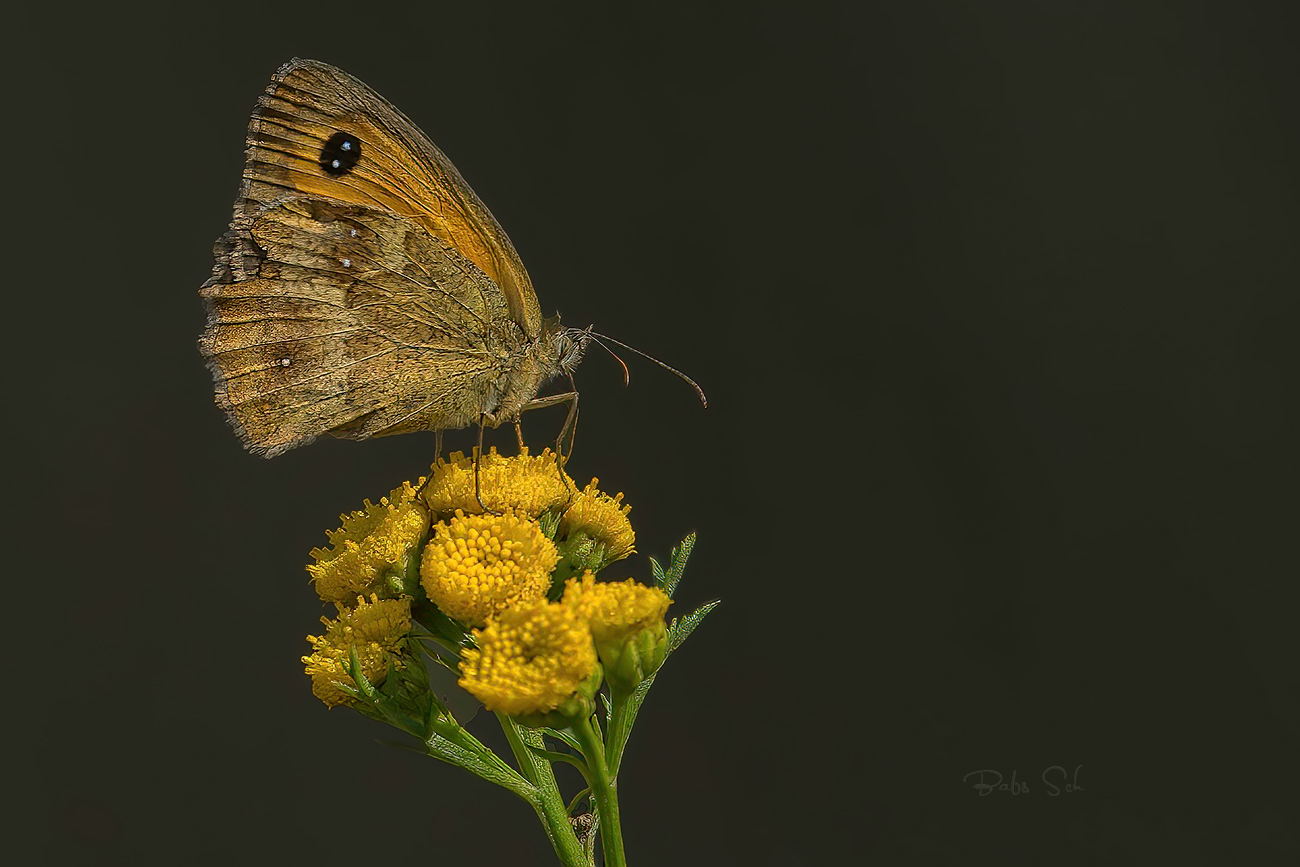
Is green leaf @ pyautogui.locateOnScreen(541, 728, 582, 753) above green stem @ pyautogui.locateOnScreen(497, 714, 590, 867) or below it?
above

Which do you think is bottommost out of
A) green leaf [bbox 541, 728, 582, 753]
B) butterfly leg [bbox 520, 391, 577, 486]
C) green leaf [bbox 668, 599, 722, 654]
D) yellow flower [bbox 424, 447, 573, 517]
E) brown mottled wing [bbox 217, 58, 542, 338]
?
green leaf [bbox 541, 728, 582, 753]

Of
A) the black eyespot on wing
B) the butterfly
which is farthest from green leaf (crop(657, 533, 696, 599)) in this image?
the black eyespot on wing

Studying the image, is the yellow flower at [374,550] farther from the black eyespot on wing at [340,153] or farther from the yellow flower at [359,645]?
the black eyespot on wing at [340,153]

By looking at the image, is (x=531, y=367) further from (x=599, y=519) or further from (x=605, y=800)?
(x=605, y=800)

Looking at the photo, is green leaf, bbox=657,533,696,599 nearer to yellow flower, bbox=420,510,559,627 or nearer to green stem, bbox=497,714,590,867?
yellow flower, bbox=420,510,559,627

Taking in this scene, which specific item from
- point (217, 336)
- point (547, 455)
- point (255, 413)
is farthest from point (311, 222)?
point (547, 455)

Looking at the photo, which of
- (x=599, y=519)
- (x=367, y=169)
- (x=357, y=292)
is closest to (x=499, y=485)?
(x=599, y=519)

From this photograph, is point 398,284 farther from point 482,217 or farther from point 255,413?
point 255,413

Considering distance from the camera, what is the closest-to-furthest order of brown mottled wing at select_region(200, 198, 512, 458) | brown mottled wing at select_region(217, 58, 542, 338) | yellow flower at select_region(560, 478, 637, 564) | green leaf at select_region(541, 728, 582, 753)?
green leaf at select_region(541, 728, 582, 753) → yellow flower at select_region(560, 478, 637, 564) → brown mottled wing at select_region(200, 198, 512, 458) → brown mottled wing at select_region(217, 58, 542, 338)
